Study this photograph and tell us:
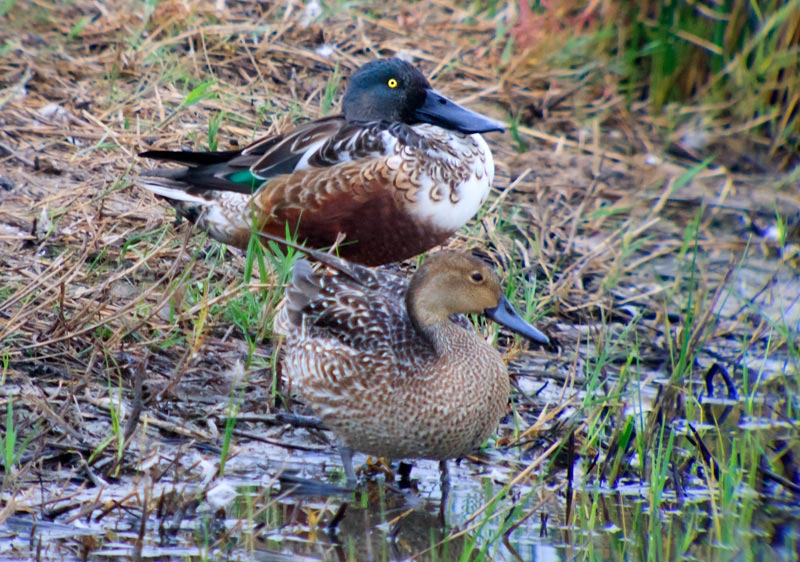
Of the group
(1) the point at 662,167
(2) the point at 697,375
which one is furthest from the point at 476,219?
(1) the point at 662,167

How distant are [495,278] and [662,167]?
11.6ft

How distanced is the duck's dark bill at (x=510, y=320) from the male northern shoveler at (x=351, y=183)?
912 millimetres

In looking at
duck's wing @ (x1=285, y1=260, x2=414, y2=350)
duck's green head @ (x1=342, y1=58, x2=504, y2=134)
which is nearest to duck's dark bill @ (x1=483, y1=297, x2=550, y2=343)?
duck's wing @ (x1=285, y1=260, x2=414, y2=350)

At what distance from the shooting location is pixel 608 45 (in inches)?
296

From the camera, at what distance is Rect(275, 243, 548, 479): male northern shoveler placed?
3354mm

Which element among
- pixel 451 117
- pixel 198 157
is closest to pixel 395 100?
pixel 451 117

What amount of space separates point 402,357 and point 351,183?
1204mm

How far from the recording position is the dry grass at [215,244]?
12.1ft

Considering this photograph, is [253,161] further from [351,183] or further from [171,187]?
[351,183]

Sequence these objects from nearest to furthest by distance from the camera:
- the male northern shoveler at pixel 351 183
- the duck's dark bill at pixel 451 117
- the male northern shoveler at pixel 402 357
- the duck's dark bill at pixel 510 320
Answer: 1. the male northern shoveler at pixel 402 357
2. the duck's dark bill at pixel 510 320
3. the male northern shoveler at pixel 351 183
4. the duck's dark bill at pixel 451 117

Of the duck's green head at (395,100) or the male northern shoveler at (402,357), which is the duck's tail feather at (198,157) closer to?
the duck's green head at (395,100)

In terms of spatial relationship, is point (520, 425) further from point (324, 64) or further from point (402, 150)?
point (324, 64)

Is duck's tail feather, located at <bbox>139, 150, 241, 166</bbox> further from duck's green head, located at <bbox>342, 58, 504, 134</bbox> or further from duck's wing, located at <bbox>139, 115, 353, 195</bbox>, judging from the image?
duck's green head, located at <bbox>342, 58, 504, 134</bbox>

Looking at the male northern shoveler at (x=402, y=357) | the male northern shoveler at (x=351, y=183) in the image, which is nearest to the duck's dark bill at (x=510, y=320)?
the male northern shoveler at (x=402, y=357)
